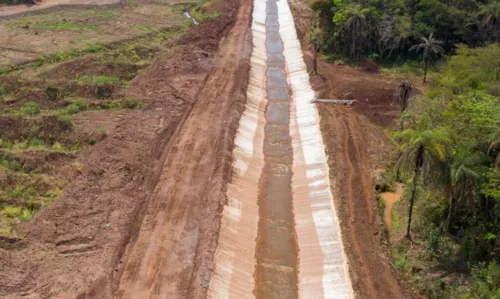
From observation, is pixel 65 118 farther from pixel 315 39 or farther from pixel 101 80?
pixel 315 39

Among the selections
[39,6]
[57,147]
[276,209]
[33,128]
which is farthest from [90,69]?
[39,6]

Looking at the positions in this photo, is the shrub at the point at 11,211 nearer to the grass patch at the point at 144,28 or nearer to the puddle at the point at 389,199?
the puddle at the point at 389,199

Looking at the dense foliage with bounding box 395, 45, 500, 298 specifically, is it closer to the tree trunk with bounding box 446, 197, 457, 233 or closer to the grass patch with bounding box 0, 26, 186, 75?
the tree trunk with bounding box 446, 197, 457, 233

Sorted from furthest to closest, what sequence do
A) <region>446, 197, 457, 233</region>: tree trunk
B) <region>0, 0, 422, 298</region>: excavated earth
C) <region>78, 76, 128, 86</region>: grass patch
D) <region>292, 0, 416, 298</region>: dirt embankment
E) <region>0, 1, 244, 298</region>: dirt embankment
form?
<region>78, 76, 128, 86</region>: grass patch < <region>292, 0, 416, 298</region>: dirt embankment < <region>446, 197, 457, 233</region>: tree trunk < <region>0, 0, 422, 298</region>: excavated earth < <region>0, 1, 244, 298</region>: dirt embankment

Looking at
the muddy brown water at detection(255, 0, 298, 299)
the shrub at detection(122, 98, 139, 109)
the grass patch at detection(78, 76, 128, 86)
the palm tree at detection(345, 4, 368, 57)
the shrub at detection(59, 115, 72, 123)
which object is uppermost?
the palm tree at detection(345, 4, 368, 57)

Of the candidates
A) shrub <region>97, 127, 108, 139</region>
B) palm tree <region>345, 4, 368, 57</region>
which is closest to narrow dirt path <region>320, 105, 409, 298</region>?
palm tree <region>345, 4, 368, 57</region>

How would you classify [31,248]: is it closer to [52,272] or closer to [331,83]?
[52,272]

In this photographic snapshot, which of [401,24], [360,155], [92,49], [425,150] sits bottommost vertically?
[360,155]
